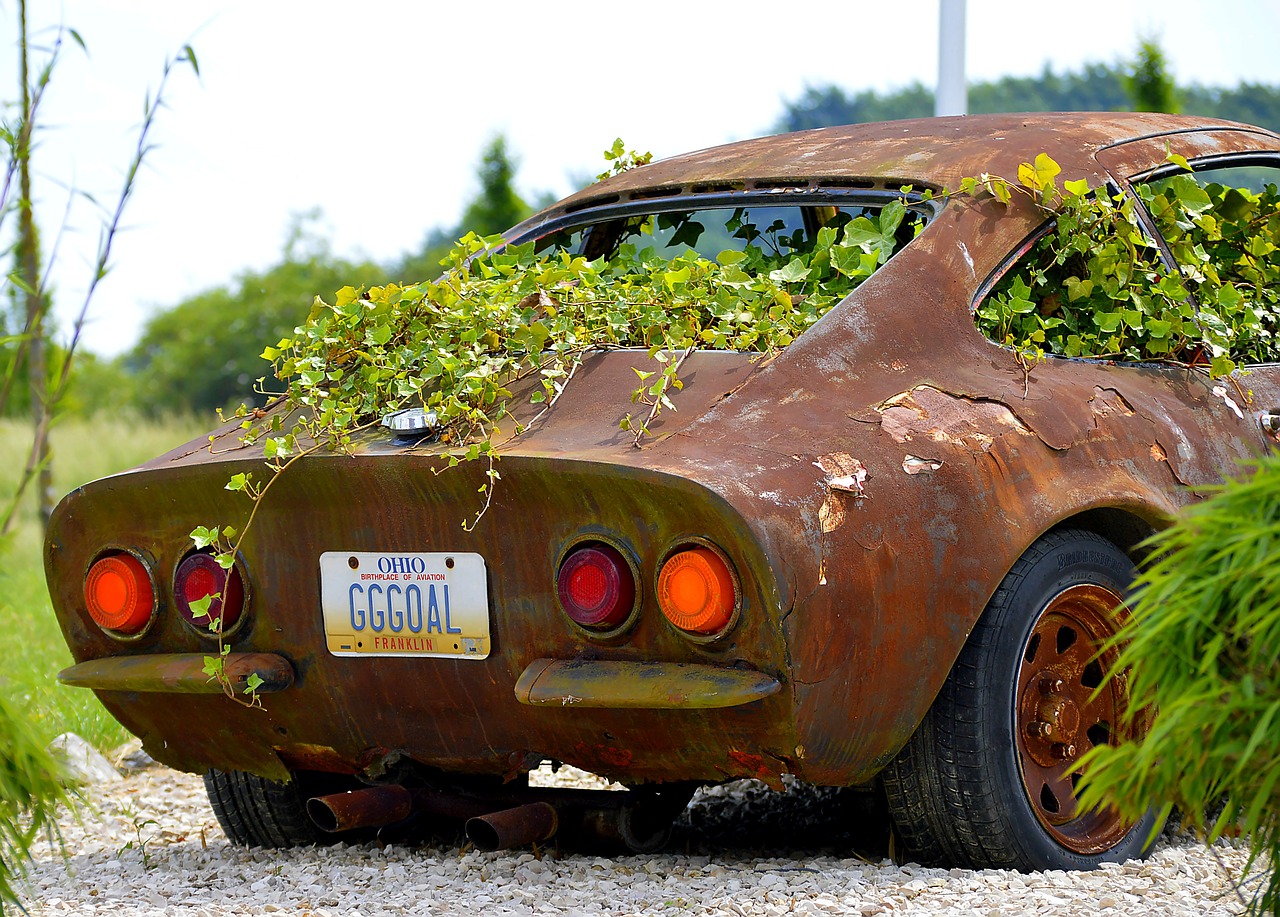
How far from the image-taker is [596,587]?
2.78 m

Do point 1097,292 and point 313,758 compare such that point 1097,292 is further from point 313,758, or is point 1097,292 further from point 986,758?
point 313,758

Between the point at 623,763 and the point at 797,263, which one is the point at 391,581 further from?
the point at 797,263

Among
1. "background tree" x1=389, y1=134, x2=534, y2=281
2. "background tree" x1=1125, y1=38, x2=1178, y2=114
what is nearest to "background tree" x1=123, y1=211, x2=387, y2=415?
"background tree" x1=389, y1=134, x2=534, y2=281

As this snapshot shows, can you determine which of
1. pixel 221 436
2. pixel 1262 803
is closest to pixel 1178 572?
pixel 1262 803

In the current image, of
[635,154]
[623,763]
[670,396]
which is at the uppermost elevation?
[635,154]

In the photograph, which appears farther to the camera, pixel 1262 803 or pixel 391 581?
pixel 391 581

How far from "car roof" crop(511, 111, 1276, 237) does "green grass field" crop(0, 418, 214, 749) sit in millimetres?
1773

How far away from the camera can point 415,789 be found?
344cm

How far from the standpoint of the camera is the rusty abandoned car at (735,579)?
2.70 meters

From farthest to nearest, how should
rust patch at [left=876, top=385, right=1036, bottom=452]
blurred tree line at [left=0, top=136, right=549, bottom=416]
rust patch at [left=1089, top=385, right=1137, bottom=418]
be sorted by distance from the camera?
1. blurred tree line at [left=0, top=136, right=549, bottom=416]
2. rust patch at [left=1089, top=385, right=1137, bottom=418]
3. rust patch at [left=876, top=385, right=1036, bottom=452]

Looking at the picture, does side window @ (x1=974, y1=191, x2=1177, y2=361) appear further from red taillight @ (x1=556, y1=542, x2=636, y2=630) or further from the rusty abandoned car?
red taillight @ (x1=556, y1=542, x2=636, y2=630)

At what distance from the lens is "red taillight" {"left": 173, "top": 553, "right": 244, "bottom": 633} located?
317 centimetres

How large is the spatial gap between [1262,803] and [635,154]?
3.05 m

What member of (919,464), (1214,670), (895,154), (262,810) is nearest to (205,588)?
(262,810)
